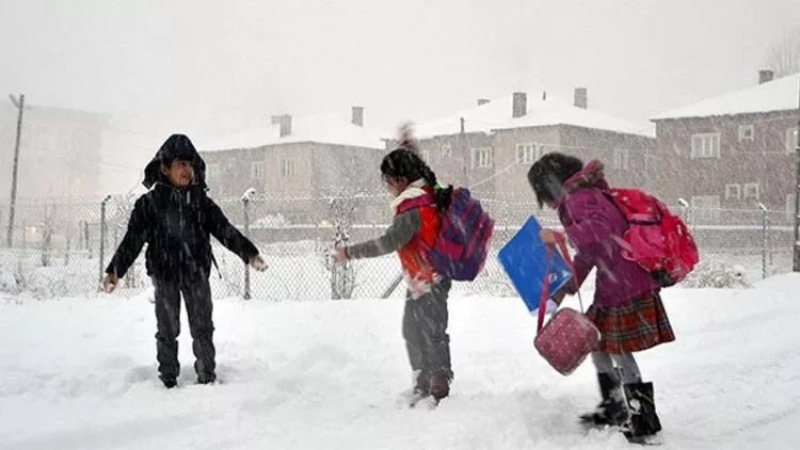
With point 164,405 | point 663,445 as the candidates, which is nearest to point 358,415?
point 164,405

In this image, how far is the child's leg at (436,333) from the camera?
5.08 meters

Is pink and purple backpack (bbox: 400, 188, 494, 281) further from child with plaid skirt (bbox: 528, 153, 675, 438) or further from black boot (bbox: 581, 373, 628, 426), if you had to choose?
black boot (bbox: 581, 373, 628, 426)

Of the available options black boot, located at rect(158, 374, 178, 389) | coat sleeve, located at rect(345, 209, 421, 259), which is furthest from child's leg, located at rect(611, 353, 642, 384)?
black boot, located at rect(158, 374, 178, 389)

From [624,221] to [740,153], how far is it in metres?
40.0

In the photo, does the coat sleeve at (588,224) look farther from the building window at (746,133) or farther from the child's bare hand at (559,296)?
the building window at (746,133)

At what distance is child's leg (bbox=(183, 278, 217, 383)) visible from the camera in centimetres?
550

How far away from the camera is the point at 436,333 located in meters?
5.13

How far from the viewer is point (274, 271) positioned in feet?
58.2

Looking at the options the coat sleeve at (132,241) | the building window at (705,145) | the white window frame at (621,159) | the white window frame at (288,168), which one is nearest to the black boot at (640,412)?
the coat sleeve at (132,241)

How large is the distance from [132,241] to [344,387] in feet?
5.52

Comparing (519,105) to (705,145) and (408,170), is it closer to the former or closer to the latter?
(705,145)

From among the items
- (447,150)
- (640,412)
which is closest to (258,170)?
(447,150)

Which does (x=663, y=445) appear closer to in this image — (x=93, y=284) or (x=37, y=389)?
(x=37, y=389)

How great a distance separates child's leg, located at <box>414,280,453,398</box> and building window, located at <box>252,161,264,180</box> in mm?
50034
